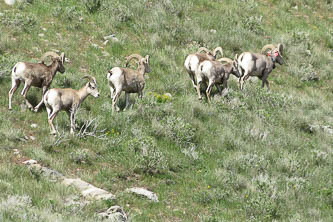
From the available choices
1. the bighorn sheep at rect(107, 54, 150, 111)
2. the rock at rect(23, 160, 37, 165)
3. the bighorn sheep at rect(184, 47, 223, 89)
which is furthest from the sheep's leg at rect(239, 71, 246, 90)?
the rock at rect(23, 160, 37, 165)

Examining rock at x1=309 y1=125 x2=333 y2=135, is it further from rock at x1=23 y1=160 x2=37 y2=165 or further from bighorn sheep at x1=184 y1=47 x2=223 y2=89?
rock at x1=23 y1=160 x2=37 y2=165

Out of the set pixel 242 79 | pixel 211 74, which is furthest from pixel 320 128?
pixel 211 74

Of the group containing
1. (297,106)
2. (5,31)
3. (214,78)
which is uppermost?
(5,31)

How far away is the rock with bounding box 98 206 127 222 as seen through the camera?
758 cm

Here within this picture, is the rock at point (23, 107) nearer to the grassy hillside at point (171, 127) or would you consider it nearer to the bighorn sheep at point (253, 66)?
the grassy hillside at point (171, 127)

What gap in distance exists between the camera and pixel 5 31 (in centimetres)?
1455

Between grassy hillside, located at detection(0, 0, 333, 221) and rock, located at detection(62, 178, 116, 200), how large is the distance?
0.20 meters

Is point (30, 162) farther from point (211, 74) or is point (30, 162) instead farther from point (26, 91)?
point (211, 74)

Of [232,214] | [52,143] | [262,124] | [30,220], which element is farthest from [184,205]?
[262,124]

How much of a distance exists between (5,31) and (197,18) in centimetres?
817

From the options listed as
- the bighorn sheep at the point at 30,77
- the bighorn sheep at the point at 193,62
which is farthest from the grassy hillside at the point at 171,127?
the bighorn sheep at the point at 30,77

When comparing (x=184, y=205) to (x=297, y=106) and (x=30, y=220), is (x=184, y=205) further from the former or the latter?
(x=297, y=106)

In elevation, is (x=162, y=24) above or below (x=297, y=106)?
above

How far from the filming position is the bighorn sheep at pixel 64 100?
10.0m
